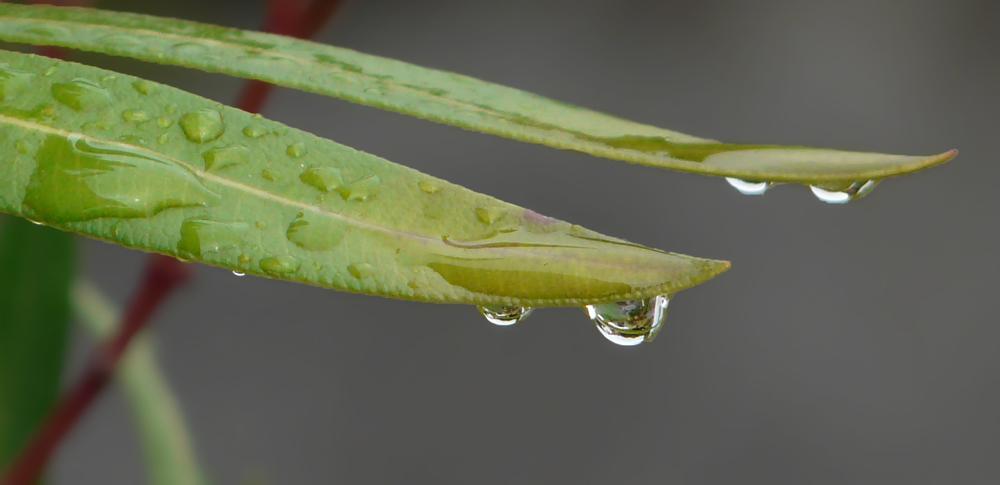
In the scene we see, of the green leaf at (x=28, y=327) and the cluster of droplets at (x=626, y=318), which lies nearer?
the cluster of droplets at (x=626, y=318)

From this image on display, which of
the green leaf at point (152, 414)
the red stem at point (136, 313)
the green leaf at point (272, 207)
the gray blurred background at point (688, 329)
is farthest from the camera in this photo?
the gray blurred background at point (688, 329)

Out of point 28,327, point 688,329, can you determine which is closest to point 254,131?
point 28,327

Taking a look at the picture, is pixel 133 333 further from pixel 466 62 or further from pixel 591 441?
pixel 466 62

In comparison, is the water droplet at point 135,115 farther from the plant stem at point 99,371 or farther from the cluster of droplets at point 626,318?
the plant stem at point 99,371

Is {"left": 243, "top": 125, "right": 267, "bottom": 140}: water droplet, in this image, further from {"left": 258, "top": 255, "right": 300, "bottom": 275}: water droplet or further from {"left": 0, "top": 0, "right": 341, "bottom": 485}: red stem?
{"left": 0, "top": 0, "right": 341, "bottom": 485}: red stem

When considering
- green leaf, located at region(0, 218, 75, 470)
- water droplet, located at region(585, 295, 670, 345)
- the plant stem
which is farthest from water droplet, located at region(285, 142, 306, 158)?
green leaf, located at region(0, 218, 75, 470)

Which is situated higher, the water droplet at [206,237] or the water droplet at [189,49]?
the water droplet at [189,49]

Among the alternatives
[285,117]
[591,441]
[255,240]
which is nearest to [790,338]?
[591,441]

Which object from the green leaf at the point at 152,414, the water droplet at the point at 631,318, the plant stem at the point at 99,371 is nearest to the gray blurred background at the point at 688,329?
the green leaf at the point at 152,414
